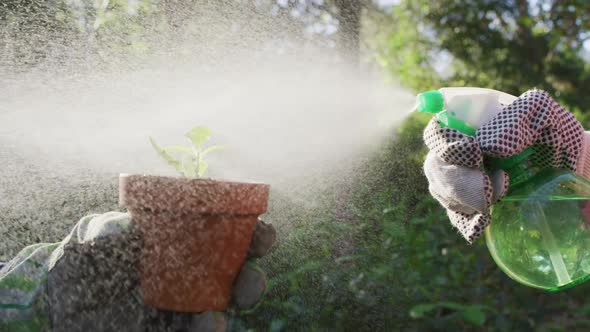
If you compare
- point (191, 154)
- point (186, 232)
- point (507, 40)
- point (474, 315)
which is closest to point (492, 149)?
point (186, 232)

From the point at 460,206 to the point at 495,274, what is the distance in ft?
4.86

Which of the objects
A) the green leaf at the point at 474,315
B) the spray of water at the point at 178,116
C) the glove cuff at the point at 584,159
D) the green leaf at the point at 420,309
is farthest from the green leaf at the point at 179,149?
the green leaf at the point at 474,315

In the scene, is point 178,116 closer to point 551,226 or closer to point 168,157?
point 168,157

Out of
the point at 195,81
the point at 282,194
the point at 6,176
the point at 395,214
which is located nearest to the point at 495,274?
the point at 395,214

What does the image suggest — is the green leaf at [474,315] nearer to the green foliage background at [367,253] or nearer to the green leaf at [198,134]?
the green foliage background at [367,253]

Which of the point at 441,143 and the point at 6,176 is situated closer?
the point at 441,143

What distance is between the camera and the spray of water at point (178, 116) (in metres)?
1.96

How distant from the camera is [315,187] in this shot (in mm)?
2262

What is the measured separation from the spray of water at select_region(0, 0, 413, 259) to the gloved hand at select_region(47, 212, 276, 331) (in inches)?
19.0

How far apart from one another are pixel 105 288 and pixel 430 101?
765 mm

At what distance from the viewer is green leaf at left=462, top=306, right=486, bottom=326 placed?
Answer: 2300 mm

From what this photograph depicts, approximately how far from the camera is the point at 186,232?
1360 mm

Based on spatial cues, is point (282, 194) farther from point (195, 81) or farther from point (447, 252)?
point (447, 252)

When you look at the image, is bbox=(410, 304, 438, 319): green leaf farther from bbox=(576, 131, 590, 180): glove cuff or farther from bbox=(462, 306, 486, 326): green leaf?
bbox=(576, 131, 590, 180): glove cuff
